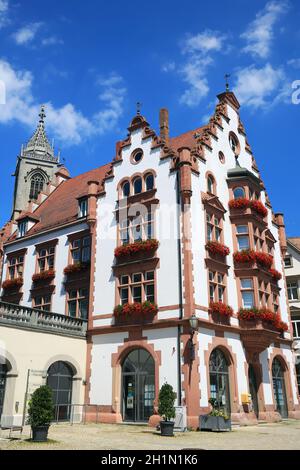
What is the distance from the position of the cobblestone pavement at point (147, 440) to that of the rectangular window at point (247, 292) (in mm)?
8798

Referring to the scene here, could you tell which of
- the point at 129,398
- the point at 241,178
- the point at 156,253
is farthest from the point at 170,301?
the point at 241,178

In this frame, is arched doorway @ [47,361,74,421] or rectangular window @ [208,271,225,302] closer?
arched doorway @ [47,361,74,421]

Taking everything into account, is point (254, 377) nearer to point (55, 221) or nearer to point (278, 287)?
point (278, 287)

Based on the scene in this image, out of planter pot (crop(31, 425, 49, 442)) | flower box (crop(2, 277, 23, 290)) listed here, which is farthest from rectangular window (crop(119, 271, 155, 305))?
planter pot (crop(31, 425, 49, 442))

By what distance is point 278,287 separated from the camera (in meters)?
32.6

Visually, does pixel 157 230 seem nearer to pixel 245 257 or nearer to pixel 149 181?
pixel 149 181

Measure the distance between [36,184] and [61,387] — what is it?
46466mm

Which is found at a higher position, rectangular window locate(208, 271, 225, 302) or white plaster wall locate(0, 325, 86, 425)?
rectangular window locate(208, 271, 225, 302)

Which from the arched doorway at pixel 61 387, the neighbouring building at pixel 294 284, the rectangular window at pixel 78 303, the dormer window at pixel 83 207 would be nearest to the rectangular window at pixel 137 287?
the rectangular window at pixel 78 303

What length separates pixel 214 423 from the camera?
20891 millimetres

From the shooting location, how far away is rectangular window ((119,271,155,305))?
26.2 m

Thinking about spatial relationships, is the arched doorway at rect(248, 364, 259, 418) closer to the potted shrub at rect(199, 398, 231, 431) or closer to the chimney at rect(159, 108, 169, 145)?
the potted shrub at rect(199, 398, 231, 431)

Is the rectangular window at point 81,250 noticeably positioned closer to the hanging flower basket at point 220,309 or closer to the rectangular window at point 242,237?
the hanging flower basket at point 220,309

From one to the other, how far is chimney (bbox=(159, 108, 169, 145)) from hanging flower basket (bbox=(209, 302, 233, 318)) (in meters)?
12.7
